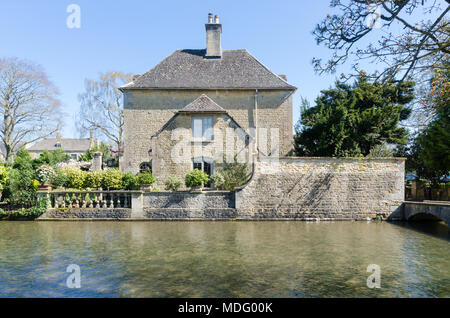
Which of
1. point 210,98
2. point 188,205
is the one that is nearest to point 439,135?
point 188,205

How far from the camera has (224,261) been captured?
8.98 m

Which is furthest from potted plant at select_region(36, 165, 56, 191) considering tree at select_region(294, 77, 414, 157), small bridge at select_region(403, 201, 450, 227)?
small bridge at select_region(403, 201, 450, 227)

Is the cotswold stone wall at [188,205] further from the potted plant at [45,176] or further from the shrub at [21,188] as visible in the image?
the shrub at [21,188]

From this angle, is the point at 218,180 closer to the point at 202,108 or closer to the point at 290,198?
the point at 290,198

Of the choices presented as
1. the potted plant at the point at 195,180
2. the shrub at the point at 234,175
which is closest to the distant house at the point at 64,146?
the shrub at the point at 234,175

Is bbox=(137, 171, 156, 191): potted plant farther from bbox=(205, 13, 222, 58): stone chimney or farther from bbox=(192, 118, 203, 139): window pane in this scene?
bbox=(205, 13, 222, 58): stone chimney

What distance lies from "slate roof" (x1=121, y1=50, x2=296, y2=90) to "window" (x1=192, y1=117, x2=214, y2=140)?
4329 mm

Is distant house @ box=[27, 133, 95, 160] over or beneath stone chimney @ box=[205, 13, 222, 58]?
beneath

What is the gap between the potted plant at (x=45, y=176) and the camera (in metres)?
18.0

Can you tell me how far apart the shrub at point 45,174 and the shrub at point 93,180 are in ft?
6.11

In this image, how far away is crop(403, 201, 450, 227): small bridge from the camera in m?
14.0

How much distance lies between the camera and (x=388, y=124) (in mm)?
21531
